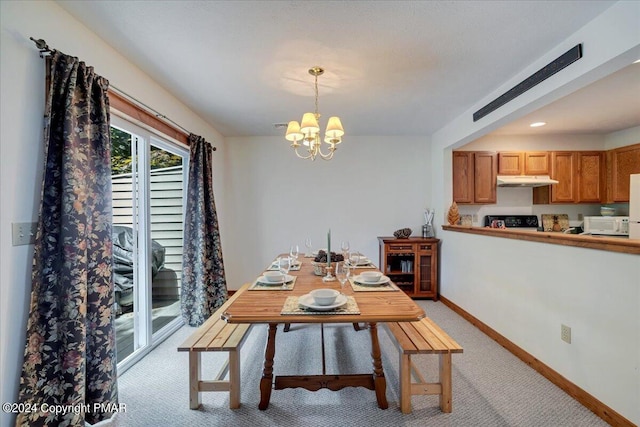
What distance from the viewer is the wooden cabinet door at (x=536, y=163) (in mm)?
4082

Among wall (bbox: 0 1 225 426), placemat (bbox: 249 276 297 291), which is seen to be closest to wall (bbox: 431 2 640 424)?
placemat (bbox: 249 276 297 291)

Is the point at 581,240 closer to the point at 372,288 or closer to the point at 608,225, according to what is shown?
the point at 372,288

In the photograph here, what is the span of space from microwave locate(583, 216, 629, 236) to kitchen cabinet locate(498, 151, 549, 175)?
85 centimetres

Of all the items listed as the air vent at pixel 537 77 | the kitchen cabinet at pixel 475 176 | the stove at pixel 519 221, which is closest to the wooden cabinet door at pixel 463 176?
the kitchen cabinet at pixel 475 176

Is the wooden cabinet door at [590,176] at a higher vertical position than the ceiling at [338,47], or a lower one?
lower

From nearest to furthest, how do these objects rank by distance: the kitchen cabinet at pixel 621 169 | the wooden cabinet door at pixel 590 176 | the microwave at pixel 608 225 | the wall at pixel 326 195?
the microwave at pixel 608 225 → the kitchen cabinet at pixel 621 169 → the wooden cabinet door at pixel 590 176 → the wall at pixel 326 195

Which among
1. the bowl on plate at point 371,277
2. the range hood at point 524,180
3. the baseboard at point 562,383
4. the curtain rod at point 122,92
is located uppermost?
the curtain rod at point 122,92

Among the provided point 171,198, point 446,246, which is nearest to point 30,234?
point 171,198

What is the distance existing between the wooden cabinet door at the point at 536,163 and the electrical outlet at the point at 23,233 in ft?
17.1

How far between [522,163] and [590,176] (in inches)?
38.2

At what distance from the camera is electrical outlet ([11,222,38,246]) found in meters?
1.40

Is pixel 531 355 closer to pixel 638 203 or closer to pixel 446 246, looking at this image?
pixel 446 246

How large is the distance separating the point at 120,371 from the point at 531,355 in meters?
3.28

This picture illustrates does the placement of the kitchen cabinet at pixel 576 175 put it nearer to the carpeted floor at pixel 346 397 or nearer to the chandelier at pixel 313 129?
the carpeted floor at pixel 346 397
